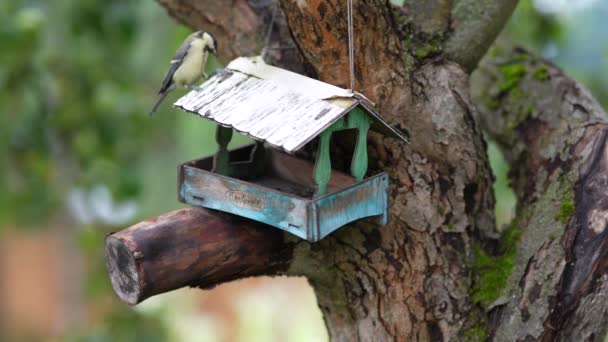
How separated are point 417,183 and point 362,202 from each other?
271mm

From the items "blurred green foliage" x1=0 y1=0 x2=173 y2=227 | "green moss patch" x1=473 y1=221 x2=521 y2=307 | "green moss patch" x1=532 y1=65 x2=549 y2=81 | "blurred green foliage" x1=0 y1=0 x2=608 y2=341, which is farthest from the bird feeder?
"blurred green foliage" x1=0 y1=0 x2=173 y2=227

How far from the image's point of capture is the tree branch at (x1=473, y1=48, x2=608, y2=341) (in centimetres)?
179

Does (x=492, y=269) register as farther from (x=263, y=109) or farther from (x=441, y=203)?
(x=263, y=109)

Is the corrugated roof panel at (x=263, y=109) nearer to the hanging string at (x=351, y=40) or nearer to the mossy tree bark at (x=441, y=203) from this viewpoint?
the hanging string at (x=351, y=40)

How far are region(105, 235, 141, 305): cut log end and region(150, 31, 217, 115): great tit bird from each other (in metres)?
0.38

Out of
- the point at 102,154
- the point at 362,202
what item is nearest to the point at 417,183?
the point at 362,202

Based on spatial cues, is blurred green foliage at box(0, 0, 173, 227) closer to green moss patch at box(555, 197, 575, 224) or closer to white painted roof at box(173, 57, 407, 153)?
white painted roof at box(173, 57, 407, 153)

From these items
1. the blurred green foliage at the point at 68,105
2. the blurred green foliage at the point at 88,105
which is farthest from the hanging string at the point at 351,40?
the blurred green foliage at the point at 68,105

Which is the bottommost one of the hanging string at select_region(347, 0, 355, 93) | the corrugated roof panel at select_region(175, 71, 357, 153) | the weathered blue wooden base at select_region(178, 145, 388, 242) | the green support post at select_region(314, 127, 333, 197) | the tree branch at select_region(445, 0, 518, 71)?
the weathered blue wooden base at select_region(178, 145, 388, 242)

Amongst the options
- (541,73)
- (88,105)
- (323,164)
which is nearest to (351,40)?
(323,164)

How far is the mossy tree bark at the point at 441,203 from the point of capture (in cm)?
180

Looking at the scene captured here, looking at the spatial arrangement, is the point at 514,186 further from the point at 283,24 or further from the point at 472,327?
the point at 283,24

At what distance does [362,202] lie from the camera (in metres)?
1.71

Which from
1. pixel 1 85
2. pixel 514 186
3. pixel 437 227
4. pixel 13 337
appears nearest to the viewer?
pixel 437 227
